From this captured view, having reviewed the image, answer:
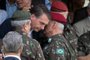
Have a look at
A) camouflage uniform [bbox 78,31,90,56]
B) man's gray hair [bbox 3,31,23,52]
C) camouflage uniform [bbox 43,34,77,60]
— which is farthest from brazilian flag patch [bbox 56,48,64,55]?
camouflage uniform [bbox 78,31,90,56]

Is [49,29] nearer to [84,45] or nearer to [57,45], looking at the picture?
[57,45]

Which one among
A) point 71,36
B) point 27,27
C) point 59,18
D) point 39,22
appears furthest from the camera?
point 71,36

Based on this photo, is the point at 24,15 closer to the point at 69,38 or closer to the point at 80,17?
the point at 69,38

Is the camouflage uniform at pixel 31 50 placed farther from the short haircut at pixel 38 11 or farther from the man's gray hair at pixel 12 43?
the short haircut at pixel 38 11

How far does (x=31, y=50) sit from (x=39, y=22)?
985 mm

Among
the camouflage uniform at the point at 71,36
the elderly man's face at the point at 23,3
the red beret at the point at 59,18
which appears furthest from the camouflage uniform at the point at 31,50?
the elderly man's face at the point at 23,3

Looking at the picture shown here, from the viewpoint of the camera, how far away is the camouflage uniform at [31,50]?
18.0 ft

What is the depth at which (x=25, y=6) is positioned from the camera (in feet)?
23.2

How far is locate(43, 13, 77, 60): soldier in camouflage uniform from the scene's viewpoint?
228 inches

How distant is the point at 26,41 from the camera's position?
5.54 meters

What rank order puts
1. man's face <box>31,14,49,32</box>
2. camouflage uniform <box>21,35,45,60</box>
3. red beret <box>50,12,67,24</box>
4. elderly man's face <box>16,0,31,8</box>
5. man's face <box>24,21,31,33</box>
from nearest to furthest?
camouflage uniform <box>21,35,45,60</box> < man's face <box>24,21,31,33</box> < red beret <box>50,12,67,24</box> < man's face <box>31,14,49,32</box> < elderly man's face <box>16,0,31,8</box>

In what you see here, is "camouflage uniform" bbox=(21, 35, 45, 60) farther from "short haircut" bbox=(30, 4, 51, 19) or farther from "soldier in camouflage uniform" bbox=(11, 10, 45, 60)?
"short haircut" bbox=(30, 4, 51, 19)

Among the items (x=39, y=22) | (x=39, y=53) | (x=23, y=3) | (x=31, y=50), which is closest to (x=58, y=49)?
(x=39, y=53)

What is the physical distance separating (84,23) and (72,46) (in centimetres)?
134
